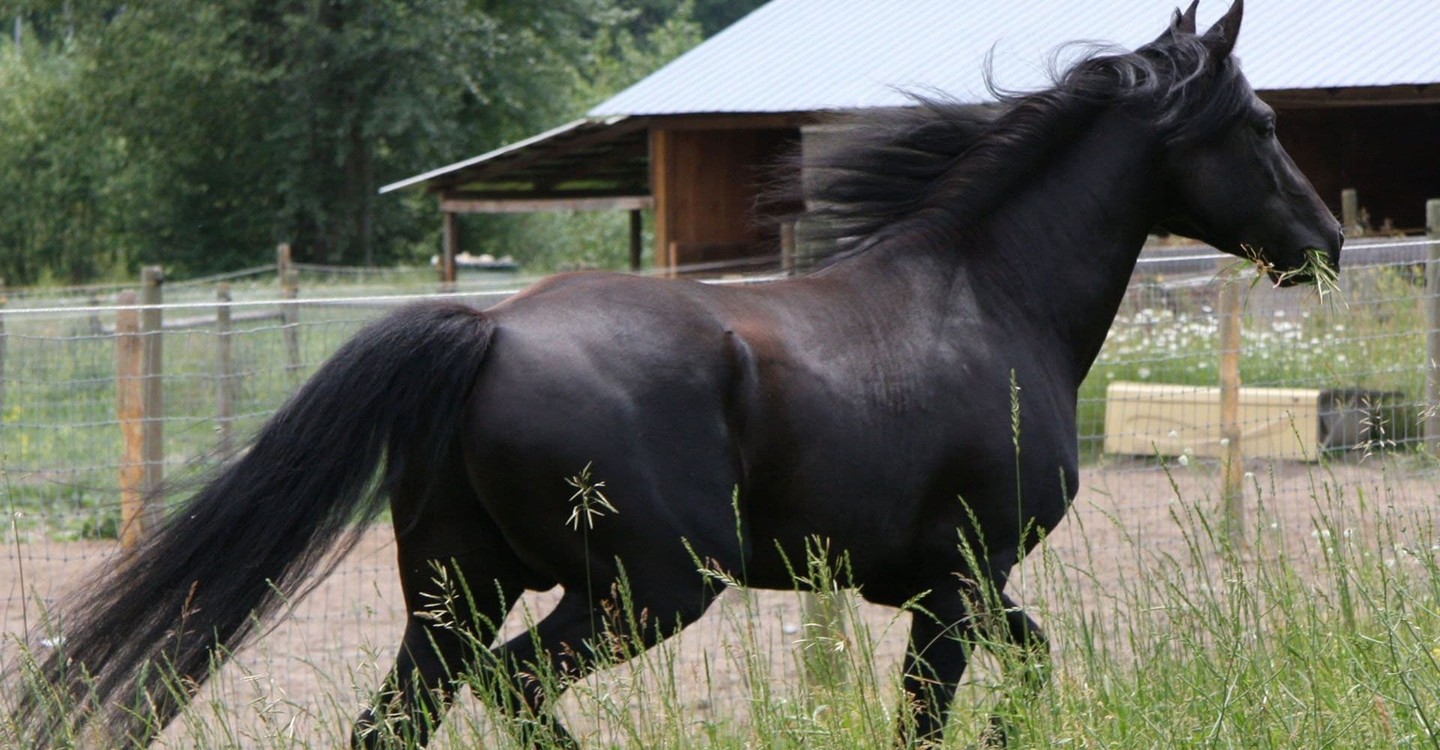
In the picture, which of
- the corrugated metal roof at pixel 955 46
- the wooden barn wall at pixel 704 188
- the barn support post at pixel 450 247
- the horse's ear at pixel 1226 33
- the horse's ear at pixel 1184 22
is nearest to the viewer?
the horse's ear at pixel 1226 33

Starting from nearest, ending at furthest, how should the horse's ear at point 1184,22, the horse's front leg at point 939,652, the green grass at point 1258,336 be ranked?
the horse's front leg at point 939,652 < the horse's ear at point 1184,22 < the green grass at point 1258,336

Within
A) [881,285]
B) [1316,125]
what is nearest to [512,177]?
[1316,125]

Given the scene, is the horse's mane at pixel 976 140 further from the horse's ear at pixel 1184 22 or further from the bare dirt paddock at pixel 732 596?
the bare dirt paddock at pixel 732 596

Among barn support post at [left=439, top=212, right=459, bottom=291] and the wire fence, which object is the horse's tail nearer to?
the wire fence

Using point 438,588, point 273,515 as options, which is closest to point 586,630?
point 438,588

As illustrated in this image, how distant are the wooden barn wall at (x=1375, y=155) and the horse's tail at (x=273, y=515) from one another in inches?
648

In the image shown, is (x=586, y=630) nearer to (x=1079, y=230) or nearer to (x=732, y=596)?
(x=1079, y=230)

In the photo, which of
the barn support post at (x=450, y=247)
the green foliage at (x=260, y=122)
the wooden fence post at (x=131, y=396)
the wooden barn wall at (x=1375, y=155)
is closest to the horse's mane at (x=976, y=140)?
the wooden fence post at (x=131, y=396)

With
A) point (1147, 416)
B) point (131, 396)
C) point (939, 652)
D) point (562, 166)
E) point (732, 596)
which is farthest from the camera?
point (562, 166)

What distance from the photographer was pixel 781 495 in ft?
11.5

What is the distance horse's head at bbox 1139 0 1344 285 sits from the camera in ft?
13.4

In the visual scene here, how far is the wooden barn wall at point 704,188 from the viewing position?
19.2 metres

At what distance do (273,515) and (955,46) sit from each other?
53.0 feet

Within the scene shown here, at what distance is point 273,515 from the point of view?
333 centimetres
